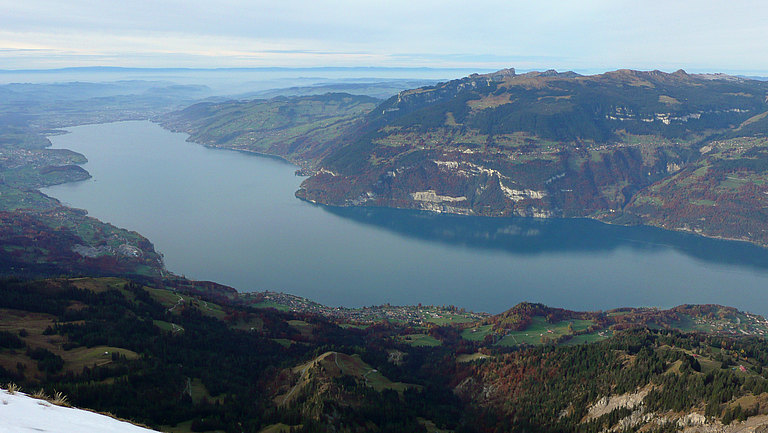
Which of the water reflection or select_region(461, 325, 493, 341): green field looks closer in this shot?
select_region(461, 325, 493, 341): green field

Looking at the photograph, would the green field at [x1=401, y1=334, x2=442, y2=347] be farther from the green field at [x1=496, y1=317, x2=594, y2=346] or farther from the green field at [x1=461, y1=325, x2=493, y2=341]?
the green field at [x1=496, y1=317, x2=594, y2=346]

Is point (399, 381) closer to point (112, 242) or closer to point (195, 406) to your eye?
point (195, 406)

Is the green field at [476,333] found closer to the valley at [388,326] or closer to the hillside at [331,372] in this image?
the valley at [388,326]

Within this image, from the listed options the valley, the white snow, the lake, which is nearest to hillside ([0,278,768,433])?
the valley

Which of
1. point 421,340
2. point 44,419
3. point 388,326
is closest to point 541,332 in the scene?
point 421,340

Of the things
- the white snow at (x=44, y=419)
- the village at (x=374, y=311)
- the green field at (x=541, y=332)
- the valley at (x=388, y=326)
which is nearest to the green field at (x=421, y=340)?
the valley at (x=388, y=326)

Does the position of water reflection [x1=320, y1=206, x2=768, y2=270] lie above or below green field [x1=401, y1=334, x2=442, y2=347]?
below

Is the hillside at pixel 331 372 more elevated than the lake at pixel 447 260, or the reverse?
the hillside at pixel 331 372
